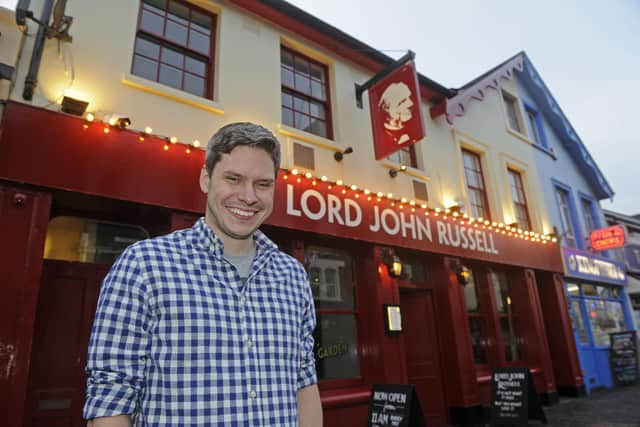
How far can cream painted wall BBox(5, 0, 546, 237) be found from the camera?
4777mm

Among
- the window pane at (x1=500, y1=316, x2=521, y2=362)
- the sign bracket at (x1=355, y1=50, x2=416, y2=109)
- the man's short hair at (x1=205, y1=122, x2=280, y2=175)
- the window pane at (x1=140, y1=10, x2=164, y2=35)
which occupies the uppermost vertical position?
the sign bracket at (x1=355, y1=50, x2=416, y2=109)

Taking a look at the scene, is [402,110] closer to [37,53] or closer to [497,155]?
[37,53]

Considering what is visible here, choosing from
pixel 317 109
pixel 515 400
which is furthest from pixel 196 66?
pixel 515 400

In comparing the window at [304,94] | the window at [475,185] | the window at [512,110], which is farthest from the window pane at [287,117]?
the window at [512,110]

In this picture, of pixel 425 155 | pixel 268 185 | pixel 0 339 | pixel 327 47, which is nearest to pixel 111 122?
pixel 0 339

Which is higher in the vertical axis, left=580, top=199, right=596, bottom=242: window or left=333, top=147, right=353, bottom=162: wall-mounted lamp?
left=580, top=199, right=596, bottom=242: window

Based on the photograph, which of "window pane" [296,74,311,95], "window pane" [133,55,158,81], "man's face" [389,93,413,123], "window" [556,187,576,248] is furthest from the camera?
"window" [556,187,576,248]

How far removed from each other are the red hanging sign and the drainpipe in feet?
16.3

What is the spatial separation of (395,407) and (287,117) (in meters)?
4.88

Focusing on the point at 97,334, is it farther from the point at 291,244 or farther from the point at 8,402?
the point at 291,244

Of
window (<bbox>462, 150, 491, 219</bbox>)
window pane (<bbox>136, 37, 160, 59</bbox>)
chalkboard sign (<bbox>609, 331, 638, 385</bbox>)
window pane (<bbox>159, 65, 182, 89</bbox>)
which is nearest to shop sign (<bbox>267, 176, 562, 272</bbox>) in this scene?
window (<bbox>462, 150, 491, 219</bbox>)

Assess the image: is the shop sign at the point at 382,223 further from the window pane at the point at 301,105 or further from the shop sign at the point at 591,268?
the shop sign at the point at 591,268

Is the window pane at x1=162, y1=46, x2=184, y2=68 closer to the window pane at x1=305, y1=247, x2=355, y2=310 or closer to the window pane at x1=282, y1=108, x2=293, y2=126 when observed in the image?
the window pane at x1=282, y1=108, x2=293, y2=126

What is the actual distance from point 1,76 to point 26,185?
3.87 ft
